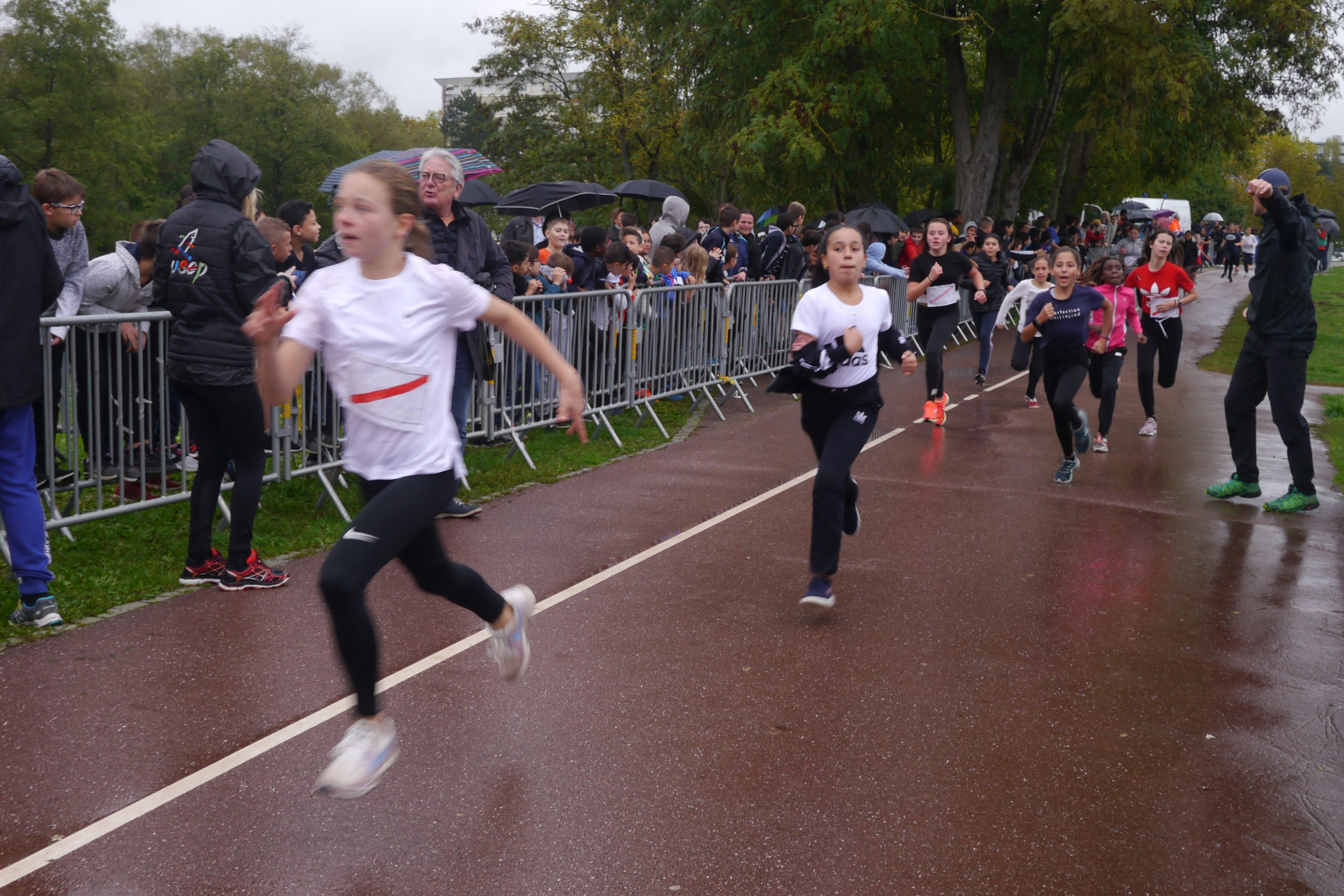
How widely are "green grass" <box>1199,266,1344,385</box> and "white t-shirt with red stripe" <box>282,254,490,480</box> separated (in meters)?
10.4

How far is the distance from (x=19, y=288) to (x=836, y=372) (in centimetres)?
384

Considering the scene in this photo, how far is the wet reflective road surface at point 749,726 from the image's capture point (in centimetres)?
376

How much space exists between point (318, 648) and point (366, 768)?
1868 mm

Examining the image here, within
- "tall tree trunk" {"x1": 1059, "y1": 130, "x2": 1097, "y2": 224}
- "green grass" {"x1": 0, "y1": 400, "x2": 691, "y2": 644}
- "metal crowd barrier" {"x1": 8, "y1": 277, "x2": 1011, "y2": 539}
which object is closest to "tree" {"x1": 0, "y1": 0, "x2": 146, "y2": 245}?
"tall tree trunk" {"x1": 1059, "y1": 130, "x2": 1097, "y2": 224}

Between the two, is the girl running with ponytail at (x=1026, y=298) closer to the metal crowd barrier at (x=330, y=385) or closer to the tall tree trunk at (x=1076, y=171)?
the metal crowd barrier at (x=330, y=385)

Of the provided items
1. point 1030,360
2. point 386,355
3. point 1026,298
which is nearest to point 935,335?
point 1030,360

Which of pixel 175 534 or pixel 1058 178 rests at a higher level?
pixel 1058 178

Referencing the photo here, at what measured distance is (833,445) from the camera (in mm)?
6480

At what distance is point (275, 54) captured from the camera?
80.7 metres

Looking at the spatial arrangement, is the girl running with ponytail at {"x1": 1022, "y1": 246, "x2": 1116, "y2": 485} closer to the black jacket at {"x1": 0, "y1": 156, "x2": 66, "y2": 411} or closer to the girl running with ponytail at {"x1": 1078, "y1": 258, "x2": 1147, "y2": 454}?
the girl running with ponytail at {"x1": 1078, "y1": 258, "x2": 1147, "y2": 454}

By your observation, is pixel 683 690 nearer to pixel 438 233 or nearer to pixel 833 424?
pixel 833 424

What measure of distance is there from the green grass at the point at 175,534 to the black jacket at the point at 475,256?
1.39 meters

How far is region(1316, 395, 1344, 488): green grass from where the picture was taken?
11102mm

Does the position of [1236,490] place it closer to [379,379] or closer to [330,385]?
[330,385]
